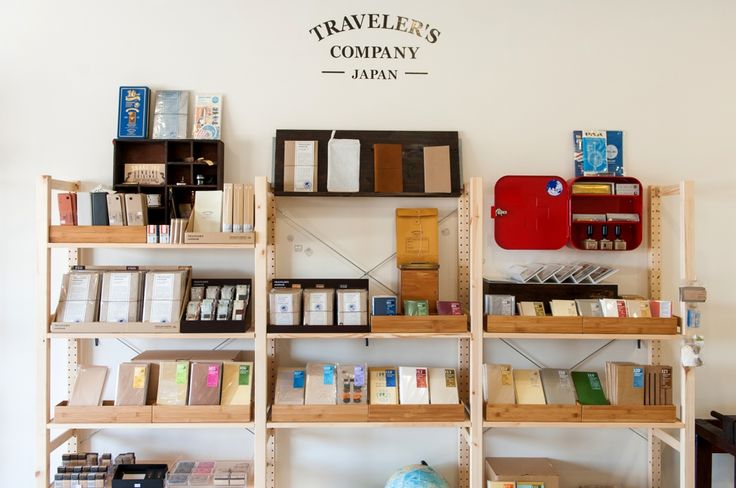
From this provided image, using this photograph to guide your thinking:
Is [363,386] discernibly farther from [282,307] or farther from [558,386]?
[558,386]

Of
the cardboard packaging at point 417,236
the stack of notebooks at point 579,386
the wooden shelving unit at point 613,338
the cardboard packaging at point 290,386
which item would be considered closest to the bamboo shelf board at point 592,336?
the wooden shelving unit at point 613,338

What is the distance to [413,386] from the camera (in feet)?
8.07

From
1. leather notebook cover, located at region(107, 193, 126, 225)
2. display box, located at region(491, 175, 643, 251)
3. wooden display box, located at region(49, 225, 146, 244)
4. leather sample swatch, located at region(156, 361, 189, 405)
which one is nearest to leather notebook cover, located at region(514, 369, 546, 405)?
display box, located at region(491, 175, 643, 251)

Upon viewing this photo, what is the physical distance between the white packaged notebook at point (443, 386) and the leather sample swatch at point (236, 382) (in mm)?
896

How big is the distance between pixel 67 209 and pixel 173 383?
980mm

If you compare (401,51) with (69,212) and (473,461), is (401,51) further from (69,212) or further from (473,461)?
(473,461)

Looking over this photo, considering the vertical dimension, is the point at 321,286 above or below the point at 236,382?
above

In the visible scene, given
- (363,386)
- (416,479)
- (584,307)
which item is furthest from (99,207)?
(584,307)

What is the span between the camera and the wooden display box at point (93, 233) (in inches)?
92.2

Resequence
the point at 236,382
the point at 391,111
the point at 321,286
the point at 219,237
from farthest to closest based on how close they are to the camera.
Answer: the point at 391,111 → the point at 321,286 → the point at 236,382 → the point at 219,237

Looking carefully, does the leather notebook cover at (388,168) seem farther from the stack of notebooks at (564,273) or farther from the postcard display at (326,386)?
the stack of notebooks at (564,273)

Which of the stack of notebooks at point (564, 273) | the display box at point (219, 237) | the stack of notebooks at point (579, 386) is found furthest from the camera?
the stack of notebooks at point (564, 273)

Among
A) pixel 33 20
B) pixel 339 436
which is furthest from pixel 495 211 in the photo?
pixel 33 20

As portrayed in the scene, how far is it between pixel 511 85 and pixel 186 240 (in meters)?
1.87
